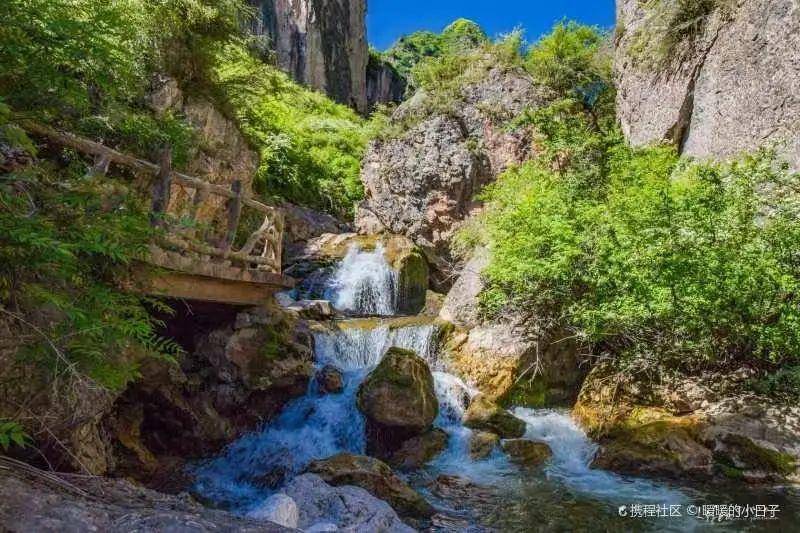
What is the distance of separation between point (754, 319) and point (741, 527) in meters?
3.34

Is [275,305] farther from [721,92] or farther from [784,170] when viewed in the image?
[721,92]

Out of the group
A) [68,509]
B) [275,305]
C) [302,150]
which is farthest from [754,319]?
[302,150]

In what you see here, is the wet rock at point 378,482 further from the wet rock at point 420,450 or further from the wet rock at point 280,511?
the wet rock at point 420,450

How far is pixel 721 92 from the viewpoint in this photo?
11984 mm

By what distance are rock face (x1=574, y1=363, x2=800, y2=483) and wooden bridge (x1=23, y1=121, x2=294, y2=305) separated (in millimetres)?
6029

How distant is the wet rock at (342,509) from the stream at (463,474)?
2.76 ft

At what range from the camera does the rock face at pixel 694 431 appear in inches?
290

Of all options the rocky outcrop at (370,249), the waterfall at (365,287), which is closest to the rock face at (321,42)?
the rocky outcrop at (370,249)

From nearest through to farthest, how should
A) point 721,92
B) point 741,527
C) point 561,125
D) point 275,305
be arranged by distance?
point 741,527 → point 275,305 → point 721,92 → point 561,125

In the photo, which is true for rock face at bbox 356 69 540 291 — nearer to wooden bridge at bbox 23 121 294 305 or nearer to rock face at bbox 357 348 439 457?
rock face at bbox 357 348 439 457

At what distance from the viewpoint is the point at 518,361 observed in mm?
10438

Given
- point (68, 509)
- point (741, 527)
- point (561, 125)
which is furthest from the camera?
point (561, 125)

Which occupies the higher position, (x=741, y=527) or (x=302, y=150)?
(x=302, y=150)

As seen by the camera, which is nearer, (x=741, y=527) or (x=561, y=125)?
(x=741, y=527)
